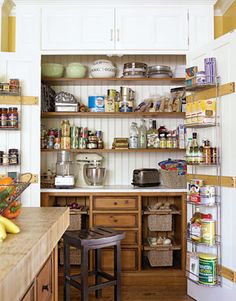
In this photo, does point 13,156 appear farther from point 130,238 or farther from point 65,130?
point 130,238

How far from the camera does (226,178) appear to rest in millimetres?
2604

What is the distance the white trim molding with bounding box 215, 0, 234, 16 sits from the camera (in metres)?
3.36

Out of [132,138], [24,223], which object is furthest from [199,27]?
[24,223]

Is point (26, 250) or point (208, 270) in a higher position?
point (26, 250)

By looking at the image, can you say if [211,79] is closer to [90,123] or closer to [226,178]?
[226,178]

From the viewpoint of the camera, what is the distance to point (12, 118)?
3.08 meters

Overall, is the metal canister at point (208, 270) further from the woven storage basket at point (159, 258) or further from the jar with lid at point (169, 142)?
the jar with lid at point (169, 142)

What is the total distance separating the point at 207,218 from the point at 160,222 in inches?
30.0

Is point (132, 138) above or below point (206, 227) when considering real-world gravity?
above

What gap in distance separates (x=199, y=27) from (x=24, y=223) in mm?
2625

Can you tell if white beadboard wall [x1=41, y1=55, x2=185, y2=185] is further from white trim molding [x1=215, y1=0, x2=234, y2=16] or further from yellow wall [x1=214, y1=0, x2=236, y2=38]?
white trim molding [x1=215, y1=0, x2=234, y2=16]

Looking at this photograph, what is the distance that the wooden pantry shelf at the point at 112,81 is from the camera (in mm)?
3482

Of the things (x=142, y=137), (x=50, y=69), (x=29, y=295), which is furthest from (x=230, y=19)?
(x=29, y=295)

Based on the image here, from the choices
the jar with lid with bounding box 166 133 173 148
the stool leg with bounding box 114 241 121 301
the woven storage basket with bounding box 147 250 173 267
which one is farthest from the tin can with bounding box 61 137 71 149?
the woven storage basket with bounding box 147 250 173 267
